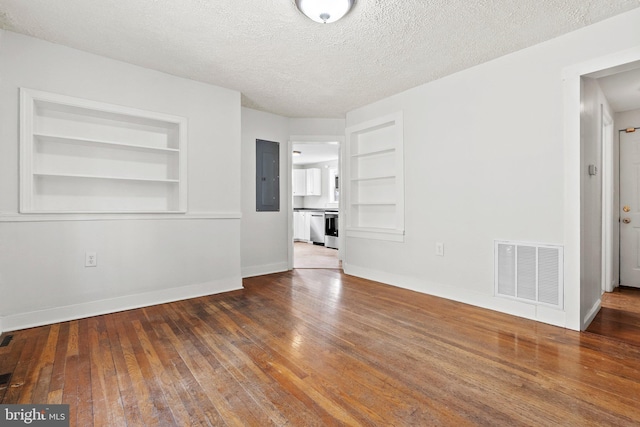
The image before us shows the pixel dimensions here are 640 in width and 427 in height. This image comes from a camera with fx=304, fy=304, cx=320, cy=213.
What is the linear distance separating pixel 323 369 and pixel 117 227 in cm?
243

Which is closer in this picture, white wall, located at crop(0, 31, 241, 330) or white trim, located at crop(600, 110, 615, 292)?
white wall, located at crop(0, 31, 241, 330)

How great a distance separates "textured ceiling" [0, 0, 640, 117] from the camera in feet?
7.09

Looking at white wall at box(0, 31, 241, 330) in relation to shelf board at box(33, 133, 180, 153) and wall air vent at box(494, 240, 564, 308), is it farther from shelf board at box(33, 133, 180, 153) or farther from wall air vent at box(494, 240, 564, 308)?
wall air vent at box(494, 240, 564, 308)

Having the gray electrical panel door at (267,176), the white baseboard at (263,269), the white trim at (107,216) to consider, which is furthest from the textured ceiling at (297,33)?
the white baseboard at (263,269)

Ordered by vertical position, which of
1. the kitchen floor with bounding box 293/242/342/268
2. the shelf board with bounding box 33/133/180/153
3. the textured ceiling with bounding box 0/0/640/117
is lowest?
the kitchen floor with bounding box 293/242/342/268

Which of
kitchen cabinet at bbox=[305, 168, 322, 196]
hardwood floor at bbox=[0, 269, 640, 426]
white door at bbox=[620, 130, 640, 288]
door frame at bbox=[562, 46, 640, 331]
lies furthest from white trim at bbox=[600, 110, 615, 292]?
kitchen cabinet at bbox=[305, 168, 322, 196]

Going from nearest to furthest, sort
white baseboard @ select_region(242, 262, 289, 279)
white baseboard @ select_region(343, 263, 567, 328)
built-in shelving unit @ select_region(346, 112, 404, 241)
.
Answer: white baseboard @ select_region(343, 263, 567, 328), built-in shelving unit @ select_region(346, 112, 404, 241), white baseboard @ select_region(242, 262, 289, 279)

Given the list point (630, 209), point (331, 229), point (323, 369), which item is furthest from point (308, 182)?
point (323, 369)

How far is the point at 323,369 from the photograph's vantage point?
6.08ft

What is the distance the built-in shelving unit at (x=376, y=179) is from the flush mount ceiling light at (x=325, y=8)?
1.91 meters

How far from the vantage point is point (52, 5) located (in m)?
2.16

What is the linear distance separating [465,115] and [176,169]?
3.17 metres

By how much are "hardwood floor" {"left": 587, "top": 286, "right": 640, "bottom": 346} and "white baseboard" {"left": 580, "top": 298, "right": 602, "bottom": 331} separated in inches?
1.0

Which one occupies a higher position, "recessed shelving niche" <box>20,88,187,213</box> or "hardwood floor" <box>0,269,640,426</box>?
"recessed shelving niche" <box>20,88,187,213</box>
